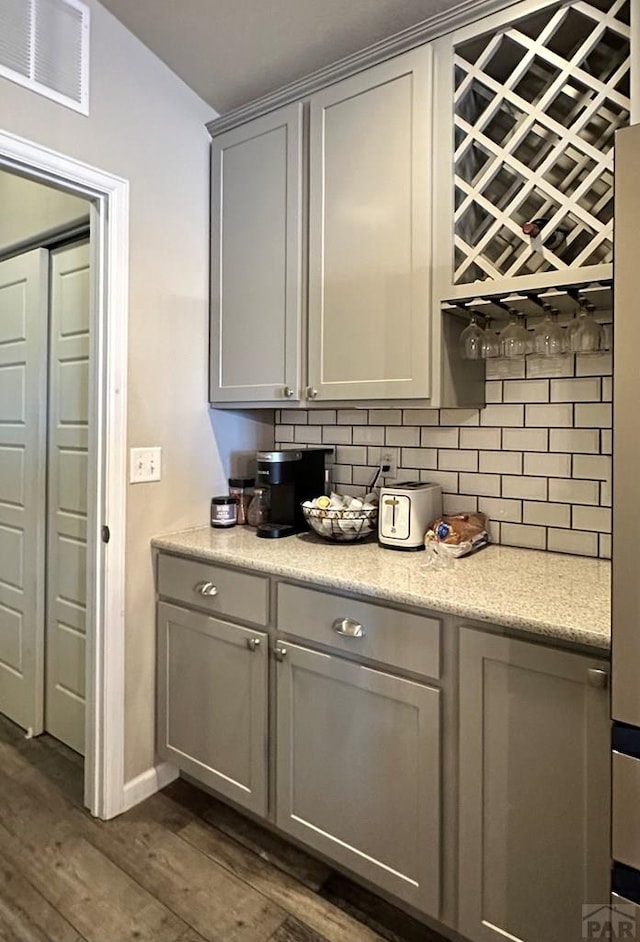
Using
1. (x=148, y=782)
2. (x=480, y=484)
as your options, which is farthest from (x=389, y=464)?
(x=148, y=782)

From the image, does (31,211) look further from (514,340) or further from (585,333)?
(585,333)

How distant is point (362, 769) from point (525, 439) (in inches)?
43.3

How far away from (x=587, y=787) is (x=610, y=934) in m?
0.25

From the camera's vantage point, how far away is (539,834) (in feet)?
4.12

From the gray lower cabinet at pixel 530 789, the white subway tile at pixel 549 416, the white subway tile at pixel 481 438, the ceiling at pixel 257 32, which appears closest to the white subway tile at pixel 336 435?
the white subway tile at pixel 481 438

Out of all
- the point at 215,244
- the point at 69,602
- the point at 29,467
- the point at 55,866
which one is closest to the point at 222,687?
the point at 55,866

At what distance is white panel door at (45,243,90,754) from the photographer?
227cm

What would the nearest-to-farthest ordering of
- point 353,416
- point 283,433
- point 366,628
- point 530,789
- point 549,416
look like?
1. point 530,789
2. point 366,628
3. point 549,416
4. point 353,416
5. point 283,433

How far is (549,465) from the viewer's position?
1822 mm

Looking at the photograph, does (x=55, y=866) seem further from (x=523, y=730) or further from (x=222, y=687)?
(x=523, y=730)

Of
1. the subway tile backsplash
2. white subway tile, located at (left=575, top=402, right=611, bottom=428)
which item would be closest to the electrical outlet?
the subway tile backsplash

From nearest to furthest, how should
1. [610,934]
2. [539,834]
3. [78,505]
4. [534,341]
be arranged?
[610,934] → [539,834] → [534,341] → [78,505]

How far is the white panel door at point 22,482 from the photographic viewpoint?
8.02 ft

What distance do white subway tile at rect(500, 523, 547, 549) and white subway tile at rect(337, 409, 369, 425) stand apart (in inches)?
26.0
